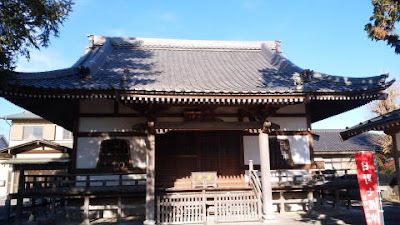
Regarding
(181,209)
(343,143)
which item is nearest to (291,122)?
(181,209)

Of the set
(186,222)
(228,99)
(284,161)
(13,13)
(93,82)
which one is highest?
(13,13)

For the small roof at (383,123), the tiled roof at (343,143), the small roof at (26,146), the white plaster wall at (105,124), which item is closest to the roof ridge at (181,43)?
the white plaster wall at (105,124)

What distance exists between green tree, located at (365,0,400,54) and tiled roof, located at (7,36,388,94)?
7.49ft

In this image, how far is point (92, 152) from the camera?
1176cm

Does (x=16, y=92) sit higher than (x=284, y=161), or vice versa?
(x=16, y=92)

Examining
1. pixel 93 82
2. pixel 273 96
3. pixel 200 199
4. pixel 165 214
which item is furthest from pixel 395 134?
pixel 93 82

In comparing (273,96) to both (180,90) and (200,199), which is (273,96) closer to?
(180,90)

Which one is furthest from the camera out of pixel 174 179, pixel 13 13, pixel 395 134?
pixel 174 179

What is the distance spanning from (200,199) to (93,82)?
5291 mm

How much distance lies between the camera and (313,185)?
11766 millimetres

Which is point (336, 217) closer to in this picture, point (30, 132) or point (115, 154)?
point (115, 154)

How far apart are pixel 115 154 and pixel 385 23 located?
9710 millimetres

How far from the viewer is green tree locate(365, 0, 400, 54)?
8453mm

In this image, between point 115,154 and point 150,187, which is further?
point 115,154
